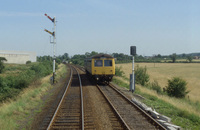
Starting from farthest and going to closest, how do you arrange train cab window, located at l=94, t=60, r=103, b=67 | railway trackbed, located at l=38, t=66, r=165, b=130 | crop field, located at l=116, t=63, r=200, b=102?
crop field, located at l=116, t=63, r=200, b=102
train cab window, located at l=94, t=60, r=103, b=67
railway trackbed, located at l=38, t=66, r=165, b=130

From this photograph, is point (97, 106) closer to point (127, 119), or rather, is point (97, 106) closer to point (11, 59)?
point (127, 119)

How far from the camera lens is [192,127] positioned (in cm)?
740

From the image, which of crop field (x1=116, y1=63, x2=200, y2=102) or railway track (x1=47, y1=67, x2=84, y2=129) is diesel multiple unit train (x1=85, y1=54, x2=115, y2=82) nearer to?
railway track (x1=47, y1=67, x2=84, y2=129)

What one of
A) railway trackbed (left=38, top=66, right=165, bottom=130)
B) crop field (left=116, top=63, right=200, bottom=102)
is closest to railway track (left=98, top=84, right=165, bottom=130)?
railway trackbed (left=38, top=66, right=165, bottom=130)

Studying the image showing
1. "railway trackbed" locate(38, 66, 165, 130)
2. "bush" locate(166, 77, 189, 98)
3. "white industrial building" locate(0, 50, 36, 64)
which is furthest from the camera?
"white industrial building" locate(0, 50, 36, 64)

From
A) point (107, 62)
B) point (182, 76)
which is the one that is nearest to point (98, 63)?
point (107, 62)

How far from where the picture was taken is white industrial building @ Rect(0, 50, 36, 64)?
10313 centimetres

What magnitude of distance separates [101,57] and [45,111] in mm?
10016

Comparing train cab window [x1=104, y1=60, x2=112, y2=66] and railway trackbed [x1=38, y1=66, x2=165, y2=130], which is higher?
train cab window [x1=104, y1=60, x2=112, y2=66]

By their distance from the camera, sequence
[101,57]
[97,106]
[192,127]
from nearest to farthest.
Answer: [192,127]
[97,106]
[101,57]

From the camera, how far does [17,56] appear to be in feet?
351

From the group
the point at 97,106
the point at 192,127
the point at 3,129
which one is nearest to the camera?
the point at 3,129

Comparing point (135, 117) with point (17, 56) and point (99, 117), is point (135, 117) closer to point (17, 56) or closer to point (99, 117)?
point (99, 117)

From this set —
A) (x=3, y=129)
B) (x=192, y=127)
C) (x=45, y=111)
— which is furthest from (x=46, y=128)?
(x=192, y=127)
